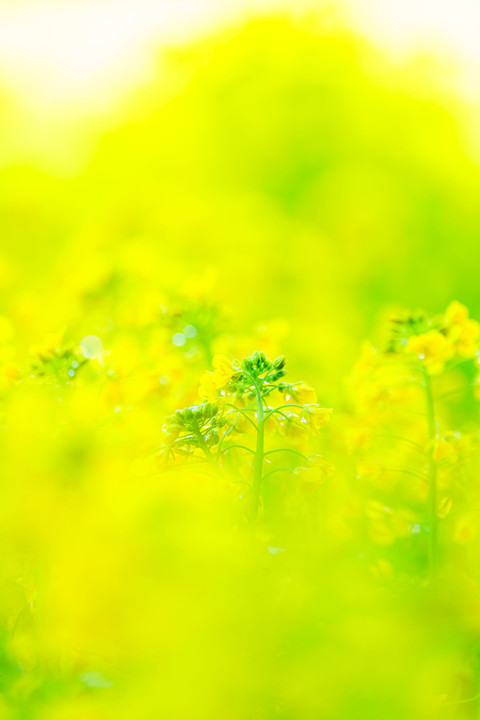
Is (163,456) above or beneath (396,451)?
beneath

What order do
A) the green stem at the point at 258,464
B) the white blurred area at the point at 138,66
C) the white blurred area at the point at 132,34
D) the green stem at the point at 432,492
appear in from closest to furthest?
the green stem at the point at 258,464 < the green stem at the point at 432,492 < the white blurred area at the point at 132,34 < the white blurred area at the point at 138,66

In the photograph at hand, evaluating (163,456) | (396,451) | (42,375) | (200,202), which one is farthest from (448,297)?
(163,456)

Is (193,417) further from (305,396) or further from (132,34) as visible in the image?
(132,34)

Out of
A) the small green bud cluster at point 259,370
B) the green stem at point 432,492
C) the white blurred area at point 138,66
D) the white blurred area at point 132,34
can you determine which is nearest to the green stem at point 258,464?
the small green bud cluster at point 259,370

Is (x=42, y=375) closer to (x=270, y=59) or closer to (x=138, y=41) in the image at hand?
(x=138, y=41)

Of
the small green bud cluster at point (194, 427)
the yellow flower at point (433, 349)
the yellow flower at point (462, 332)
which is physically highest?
the yellow flower at point (462, 332)

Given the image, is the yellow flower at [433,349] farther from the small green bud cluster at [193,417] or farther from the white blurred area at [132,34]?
the white blurred area at [132,34]
